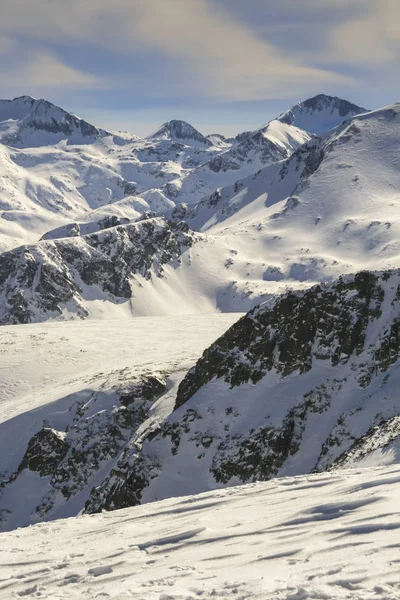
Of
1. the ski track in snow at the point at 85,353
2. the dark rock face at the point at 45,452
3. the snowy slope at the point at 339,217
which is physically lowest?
the dark rock face at the point at 45,452

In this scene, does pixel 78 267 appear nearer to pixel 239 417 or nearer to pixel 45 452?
pixel 45 452

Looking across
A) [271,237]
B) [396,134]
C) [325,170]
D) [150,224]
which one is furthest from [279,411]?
[396,134]

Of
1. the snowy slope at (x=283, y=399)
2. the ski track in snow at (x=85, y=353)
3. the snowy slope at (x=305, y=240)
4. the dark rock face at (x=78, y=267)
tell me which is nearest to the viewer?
the snowy slope at (x=283, y=399)

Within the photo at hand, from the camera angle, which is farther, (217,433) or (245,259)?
(245,259)

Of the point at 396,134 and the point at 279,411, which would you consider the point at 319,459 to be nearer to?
the point at 279,411

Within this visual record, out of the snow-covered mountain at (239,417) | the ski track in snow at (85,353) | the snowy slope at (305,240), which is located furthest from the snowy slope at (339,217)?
the snow-covered mountain at (239,417)

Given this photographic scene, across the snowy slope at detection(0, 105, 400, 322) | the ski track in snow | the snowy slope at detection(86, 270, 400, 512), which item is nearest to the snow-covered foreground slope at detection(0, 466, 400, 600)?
the snowy slope at detection(86, 270, 400, 512)

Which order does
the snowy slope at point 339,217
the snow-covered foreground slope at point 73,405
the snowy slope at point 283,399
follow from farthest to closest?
1. the snowy slope at point 339,217
2. the snow-covered foreground slope at point 73,405
3. the snowy slope at point 283,399

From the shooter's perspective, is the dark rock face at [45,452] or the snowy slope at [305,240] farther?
the snowy slope at [305,240]

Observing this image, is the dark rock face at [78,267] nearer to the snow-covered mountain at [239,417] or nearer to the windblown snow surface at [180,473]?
the windblown snow surface at [180,473]
